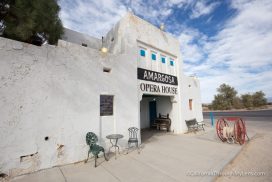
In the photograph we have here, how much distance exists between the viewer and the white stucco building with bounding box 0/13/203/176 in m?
4.20

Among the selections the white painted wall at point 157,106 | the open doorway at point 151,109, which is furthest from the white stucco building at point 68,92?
the open doorway at point 151,109

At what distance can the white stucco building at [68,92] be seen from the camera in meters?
4.20

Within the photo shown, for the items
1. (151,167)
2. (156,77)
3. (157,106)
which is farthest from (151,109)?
(151,167)

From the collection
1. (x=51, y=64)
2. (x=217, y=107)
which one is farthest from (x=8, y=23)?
(x=217, y=107)

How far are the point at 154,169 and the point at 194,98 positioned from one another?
9786mm

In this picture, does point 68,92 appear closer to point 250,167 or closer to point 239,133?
point 250,167

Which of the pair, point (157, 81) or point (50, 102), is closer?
point (50, 102)

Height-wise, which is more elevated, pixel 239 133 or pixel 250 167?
pixel 239 133

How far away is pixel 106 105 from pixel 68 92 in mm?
1695

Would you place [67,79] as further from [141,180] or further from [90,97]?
[141,180]

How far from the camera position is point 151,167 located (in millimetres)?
4750

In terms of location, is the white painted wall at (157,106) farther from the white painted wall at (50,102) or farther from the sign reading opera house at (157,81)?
the white painted wall at (50,102)

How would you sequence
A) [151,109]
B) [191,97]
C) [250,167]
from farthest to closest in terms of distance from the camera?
[151,109]
[191,97]
[250,167]

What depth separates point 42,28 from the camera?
262 inches
